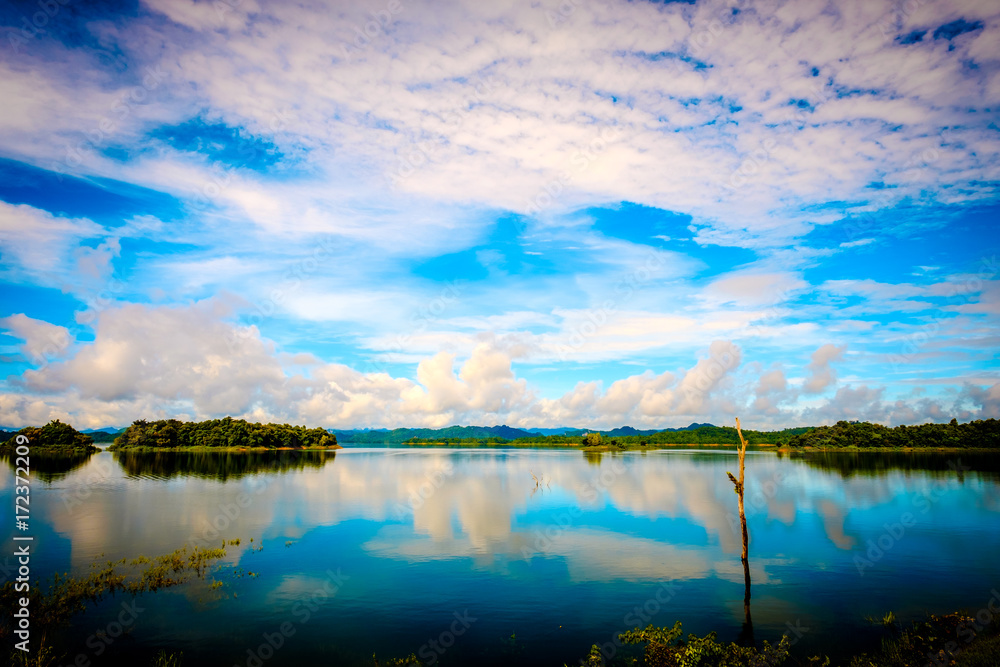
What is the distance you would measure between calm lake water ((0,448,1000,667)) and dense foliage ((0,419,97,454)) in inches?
3629

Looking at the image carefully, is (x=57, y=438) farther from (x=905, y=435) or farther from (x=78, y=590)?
(x=905, y=435)

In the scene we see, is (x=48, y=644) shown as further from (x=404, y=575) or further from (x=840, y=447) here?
(x=840, y=447)

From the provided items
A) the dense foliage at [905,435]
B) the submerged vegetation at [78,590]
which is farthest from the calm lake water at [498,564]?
the dense foliage at [905,435]

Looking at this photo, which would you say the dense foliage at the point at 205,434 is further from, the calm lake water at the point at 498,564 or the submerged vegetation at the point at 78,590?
the submerged vegetation at the point at 78,590

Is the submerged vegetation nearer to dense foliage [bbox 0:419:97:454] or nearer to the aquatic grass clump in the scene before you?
the aquatic grass clump

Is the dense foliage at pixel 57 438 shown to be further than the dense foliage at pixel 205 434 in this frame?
No

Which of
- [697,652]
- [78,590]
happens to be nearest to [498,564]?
[697,652]

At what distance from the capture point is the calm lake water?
20.0 meters

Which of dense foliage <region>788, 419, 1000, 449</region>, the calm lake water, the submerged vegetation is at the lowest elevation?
dense foliage <region>788, 419, 1000, 449</region>

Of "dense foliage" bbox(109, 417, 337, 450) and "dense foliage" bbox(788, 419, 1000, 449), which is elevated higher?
"dense foliage" bbox(109, 417, 337, 450)

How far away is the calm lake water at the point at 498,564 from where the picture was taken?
20.0 m

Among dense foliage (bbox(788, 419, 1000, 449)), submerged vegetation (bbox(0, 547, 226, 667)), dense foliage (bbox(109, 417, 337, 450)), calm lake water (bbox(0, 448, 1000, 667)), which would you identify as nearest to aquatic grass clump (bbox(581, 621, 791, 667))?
calm lake water (bbox(0, 448, 1000, 667))

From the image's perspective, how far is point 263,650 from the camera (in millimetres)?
18547

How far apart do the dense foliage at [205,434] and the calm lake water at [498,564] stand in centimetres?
9917
